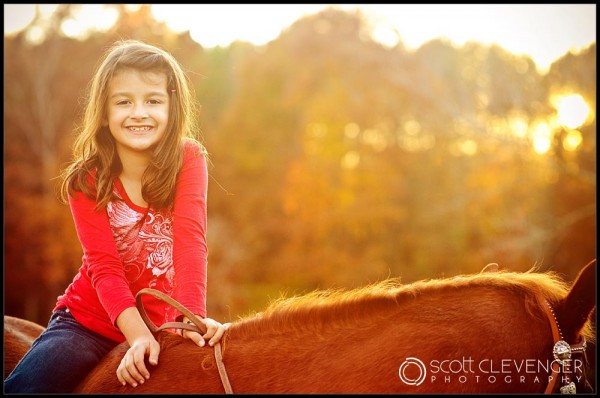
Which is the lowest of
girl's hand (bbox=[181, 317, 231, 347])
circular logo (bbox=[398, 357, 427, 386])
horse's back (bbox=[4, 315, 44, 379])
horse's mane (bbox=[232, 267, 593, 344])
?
horse's back (bbox=[4, 315, 44, 379])

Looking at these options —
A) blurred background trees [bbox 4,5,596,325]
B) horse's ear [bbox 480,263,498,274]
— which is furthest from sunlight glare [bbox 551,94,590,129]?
horse's ear [bbox 480,263,498,274]

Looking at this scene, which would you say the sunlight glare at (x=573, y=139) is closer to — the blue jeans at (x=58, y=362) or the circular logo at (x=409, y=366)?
the circular logo at (x=409, y=366)

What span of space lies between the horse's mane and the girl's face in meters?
0.99

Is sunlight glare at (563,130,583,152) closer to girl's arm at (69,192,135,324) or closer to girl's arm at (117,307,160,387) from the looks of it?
girl's arm at (69,192,135,324)

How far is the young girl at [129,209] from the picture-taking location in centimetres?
239

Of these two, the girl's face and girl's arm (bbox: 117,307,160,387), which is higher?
the girl's face

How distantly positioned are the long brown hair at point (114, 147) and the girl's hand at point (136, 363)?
690mm

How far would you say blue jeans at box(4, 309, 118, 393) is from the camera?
2.27 m

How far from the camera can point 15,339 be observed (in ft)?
10.7

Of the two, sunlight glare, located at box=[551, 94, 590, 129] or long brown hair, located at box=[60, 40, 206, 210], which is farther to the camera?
sunlight glare, located at box=[551, 94, 590, 129]

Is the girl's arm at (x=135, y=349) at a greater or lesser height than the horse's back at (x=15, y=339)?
greater

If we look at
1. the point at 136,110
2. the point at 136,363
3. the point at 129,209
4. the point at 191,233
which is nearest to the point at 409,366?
the point at 136,363

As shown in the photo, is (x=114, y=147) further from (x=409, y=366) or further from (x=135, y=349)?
(x=409, y=366)

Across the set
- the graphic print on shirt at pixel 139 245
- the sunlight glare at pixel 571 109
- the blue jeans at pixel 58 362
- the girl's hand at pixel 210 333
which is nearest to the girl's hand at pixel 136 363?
the girl's hand at pixel 210 333
